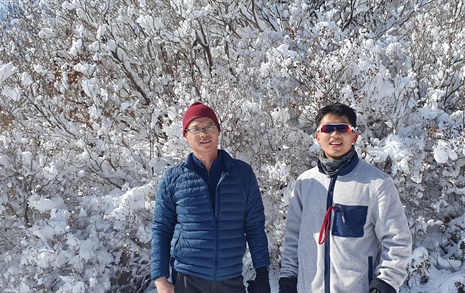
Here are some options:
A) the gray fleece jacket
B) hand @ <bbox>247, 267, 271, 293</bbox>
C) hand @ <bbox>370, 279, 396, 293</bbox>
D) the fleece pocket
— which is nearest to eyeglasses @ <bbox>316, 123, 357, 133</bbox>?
the gray fleece jacket

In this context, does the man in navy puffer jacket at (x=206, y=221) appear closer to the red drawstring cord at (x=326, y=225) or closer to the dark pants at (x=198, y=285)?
the dark pants at (x=198, y=285)

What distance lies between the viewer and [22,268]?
369cm

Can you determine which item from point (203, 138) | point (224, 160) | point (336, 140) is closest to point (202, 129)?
point (203, 138)

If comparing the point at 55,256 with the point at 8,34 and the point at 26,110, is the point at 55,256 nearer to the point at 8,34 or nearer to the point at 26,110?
the point at 26,110

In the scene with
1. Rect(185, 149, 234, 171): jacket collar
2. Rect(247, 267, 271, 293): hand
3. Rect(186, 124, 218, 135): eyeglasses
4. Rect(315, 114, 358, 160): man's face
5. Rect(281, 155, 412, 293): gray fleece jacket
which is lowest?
Rect(247, 267, 271, 293): hand

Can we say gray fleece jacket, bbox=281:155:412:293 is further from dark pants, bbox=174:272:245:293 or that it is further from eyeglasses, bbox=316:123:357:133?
dark pants, bbox=174:272:245:293

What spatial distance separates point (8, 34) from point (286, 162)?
6.83m

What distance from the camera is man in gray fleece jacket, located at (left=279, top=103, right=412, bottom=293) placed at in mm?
1795

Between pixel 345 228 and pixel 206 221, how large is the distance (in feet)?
2.30

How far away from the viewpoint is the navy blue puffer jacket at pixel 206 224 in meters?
2.12

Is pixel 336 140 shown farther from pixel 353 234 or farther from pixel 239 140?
pixel 239 140

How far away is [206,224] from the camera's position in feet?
6.98

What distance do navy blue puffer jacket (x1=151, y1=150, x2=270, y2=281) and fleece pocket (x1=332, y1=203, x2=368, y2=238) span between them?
1.63 ft

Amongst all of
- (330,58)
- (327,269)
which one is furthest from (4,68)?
(327,269)
